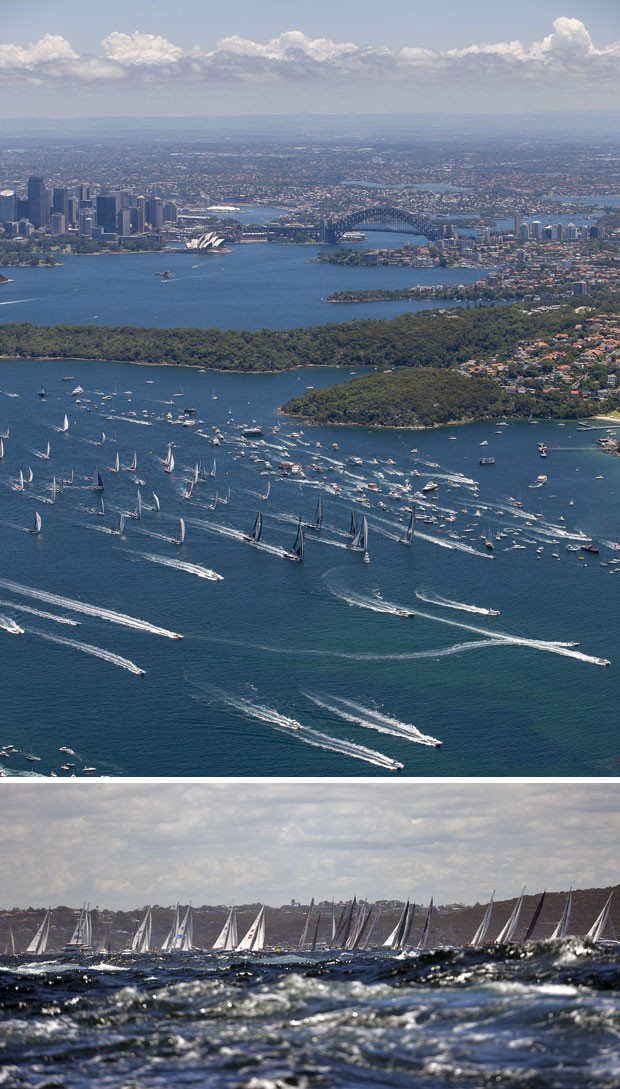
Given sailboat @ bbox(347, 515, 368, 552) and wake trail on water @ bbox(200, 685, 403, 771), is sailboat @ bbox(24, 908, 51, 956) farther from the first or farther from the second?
sailboat @ bbox(347, 515, 368, 552)

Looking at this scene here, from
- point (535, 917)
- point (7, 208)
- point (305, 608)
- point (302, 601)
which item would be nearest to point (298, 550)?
point (302, 601)

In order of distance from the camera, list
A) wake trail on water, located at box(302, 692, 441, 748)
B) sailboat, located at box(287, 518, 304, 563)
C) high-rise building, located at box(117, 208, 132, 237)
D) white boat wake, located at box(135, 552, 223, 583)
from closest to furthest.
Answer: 1. wake trail on water, located at box(302, 692, 441, 748)
2. white boat wake, located at box(135, 552, 223, 583)
3. sailboat, located at box(287, 518, 304, 563)
4. high-rise building, located at box(117, 208, 132, 237)

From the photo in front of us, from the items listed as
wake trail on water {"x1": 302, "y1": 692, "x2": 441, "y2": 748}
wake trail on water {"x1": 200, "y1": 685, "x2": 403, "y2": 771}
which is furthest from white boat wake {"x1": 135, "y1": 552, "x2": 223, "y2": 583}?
wake trail on water {"x1": 302, "y1": 692, "x2": 441, "y2": 748}

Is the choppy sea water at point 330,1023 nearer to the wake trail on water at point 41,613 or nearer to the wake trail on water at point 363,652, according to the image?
the wake trail on water at point 363,652

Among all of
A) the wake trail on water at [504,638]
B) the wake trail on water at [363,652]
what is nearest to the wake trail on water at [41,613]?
the wake trail on water at [363,652]

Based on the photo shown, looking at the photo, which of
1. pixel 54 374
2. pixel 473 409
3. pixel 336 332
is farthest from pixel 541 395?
pixel 54 374

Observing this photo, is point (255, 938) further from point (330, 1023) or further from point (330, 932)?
point (330, 1023)
